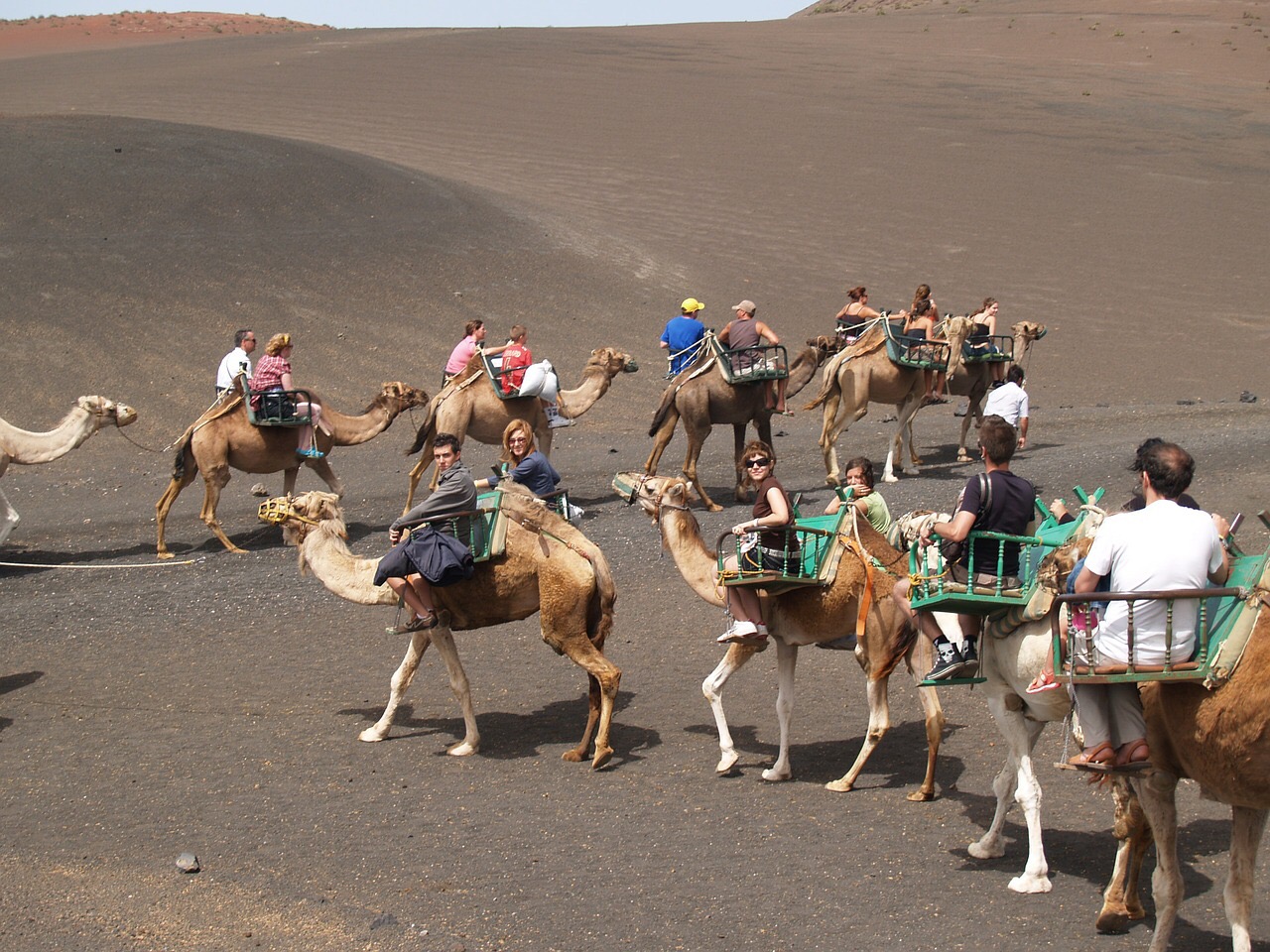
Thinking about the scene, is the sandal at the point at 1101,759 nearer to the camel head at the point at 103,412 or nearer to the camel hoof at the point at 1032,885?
the camel hoof at the point at 1032,885

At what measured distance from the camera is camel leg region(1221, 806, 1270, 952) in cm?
576

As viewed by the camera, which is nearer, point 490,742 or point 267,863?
point 267,863

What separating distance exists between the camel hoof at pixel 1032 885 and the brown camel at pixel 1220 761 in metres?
0.49

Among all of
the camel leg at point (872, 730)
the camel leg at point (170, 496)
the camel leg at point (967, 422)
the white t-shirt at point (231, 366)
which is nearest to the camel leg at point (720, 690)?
the camel leg at point (872, 730)

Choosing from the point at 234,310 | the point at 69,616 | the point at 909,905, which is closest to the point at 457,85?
the point at 234,310

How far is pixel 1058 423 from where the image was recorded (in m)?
21.4

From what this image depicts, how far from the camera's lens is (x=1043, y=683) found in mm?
6547

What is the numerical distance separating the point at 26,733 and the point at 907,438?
1127cm

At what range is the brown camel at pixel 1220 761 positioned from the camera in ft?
18.1

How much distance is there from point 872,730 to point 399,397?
30.1ft

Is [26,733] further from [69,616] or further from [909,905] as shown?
[909,905]

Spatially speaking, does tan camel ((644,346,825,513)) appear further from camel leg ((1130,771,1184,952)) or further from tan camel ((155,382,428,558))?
camel leg ((1130,771,1184,952))

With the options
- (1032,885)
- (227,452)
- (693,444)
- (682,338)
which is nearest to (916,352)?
(682,338)

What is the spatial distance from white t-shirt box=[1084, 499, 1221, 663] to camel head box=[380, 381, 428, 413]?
36.8 ft
